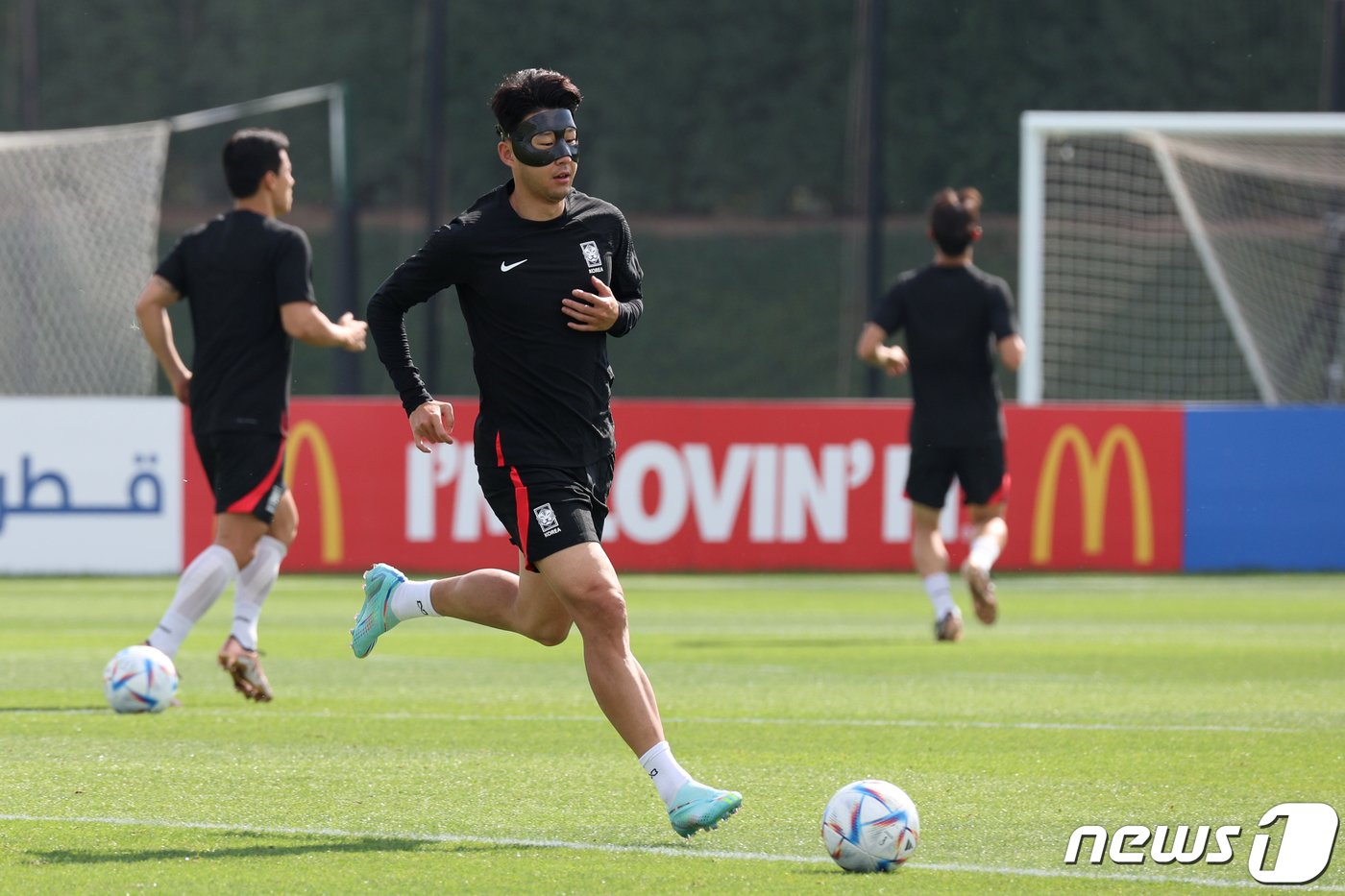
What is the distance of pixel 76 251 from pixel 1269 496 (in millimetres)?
11485

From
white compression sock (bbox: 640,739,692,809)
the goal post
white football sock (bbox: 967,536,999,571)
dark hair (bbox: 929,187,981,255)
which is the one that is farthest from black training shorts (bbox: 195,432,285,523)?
the goal post

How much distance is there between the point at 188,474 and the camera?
54.6 feet

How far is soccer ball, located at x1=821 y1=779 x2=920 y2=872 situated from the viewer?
5.44 metres

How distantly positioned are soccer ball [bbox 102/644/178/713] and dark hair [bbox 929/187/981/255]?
17.2 feet

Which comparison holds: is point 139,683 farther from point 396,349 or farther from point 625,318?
point 625,318

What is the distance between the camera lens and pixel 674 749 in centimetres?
770

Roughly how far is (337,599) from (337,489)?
1.81m

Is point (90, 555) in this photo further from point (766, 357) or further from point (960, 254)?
point (766, 357)

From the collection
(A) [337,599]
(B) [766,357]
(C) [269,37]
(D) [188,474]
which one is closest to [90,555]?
(D) [188,474]

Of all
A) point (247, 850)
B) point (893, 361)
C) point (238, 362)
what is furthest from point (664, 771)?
point (893, 361)

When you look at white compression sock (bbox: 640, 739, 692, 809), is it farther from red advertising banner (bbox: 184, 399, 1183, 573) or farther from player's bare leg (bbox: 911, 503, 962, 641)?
red advertising banner (bbox: 184, 399, 1183, 573)

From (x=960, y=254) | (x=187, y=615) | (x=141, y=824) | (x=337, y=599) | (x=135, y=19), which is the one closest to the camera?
(x=141, y=824)

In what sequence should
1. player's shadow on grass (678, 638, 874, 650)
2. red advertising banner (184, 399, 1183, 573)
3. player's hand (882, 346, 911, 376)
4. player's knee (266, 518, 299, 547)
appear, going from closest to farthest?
player's knee (266, 518, 299, 547) < player's hand (882, 346, 911, 376) < player's shadow on grass (678, 638, 874, 650) < red advertising banner (184, 399, 1183, 573)
